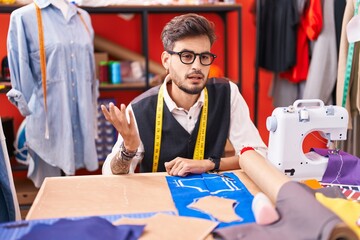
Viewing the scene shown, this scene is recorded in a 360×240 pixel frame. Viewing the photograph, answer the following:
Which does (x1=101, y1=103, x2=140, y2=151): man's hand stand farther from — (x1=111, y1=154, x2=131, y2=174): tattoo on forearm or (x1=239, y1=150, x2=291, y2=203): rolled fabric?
(x1=239, y1=150, x2=291, y2=203): rolled fabric

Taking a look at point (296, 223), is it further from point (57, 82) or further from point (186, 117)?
point (57, 82)

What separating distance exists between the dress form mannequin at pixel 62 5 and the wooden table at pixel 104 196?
1586 millimetres

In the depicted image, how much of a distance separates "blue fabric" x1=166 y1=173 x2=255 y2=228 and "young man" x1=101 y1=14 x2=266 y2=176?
0.22 ft

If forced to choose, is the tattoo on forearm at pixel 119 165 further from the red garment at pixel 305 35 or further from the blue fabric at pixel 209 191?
the red garment at pixel 305 35

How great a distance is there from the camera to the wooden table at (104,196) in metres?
1.25

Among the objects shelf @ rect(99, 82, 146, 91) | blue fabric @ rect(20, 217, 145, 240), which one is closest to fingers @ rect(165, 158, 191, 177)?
blue fabric @ rect(20, 217, 145, 240)

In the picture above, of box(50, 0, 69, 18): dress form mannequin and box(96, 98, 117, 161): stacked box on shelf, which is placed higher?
box(50, 0, 69, 18): dress form mannequin

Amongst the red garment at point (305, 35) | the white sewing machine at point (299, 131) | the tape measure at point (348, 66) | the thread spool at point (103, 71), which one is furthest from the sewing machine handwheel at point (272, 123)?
the thread spool at point (103, 71)

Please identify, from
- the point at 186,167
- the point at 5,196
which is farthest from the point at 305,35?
the point at 5,196

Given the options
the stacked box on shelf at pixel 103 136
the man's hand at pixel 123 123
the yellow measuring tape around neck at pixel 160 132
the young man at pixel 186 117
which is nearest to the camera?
the man's hand at pixel 123 123

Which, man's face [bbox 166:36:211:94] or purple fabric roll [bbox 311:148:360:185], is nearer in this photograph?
purple fabric roll [bbox 311:148:360:185]

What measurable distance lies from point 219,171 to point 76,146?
61.4 inches

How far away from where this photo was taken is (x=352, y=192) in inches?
54.2

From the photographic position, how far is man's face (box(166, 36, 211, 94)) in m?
1.73
